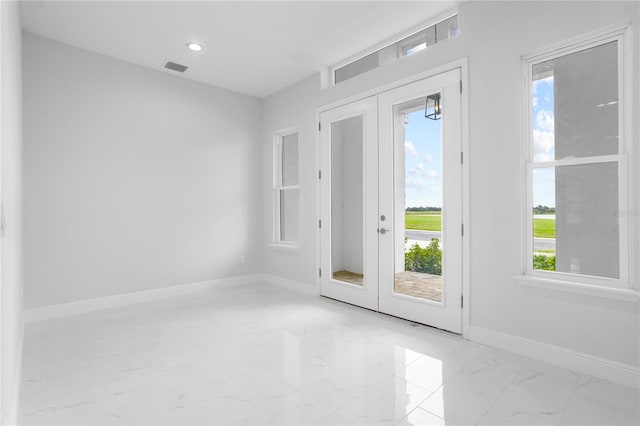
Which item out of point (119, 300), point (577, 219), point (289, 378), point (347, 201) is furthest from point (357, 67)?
point (119, 300)

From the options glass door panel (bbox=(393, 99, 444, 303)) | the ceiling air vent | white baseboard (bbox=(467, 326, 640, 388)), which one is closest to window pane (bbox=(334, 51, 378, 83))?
glass door panel (bbox=(393, 99, 444, 303))

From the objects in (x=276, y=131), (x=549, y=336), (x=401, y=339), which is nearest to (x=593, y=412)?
(x=549, y=336)

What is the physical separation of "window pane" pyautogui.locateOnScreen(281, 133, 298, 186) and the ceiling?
1.11m

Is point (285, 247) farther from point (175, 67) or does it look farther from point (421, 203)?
point (175, 67)

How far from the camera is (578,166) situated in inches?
97.7

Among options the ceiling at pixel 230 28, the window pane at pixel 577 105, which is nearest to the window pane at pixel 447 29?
the ceiling at pixel 230 28

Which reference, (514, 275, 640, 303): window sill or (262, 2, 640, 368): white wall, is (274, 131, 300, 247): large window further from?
(514, 275, 640, 303): window sill

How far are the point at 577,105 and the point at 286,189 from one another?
3.71 meters

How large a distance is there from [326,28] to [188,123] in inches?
94.2

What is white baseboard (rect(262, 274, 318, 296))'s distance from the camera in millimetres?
4691

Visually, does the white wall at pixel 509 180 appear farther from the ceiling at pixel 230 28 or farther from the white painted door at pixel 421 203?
the ceiling at pixel 230 28

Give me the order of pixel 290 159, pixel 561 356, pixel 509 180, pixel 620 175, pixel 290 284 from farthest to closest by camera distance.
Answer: pixel 290 159 → pixel 290 284 → pixel 509 180 → pixel 561 356 → pixel 620 175

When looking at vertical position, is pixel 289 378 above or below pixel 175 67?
below

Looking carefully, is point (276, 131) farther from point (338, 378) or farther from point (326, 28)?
point (338, 378)
